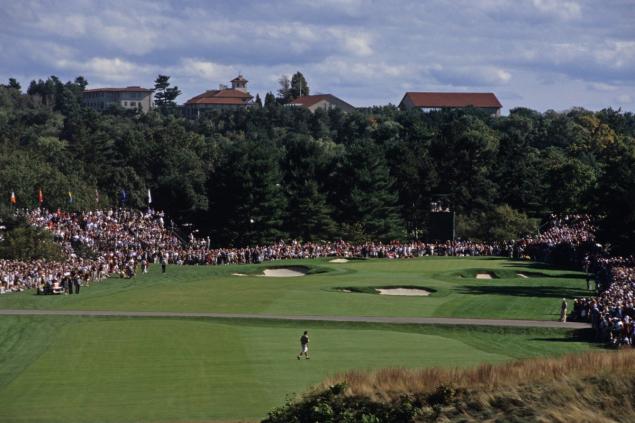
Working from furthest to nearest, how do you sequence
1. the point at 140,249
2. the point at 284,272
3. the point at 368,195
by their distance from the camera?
the point at 368,195 < the point at 140,249 < the point at 284,272

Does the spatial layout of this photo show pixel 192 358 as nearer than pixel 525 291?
Yes

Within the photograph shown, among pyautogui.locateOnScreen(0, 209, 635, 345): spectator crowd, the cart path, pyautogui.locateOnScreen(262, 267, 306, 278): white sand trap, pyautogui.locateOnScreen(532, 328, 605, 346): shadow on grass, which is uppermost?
pyautogui.locateOnScreen(0, 209, 635, 345): spectator crowd

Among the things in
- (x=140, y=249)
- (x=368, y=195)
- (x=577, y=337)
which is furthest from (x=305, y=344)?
(x=368, y=195)

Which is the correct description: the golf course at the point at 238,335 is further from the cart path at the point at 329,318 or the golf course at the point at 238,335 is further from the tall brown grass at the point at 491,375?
the tall brown grass at the point at 491,375

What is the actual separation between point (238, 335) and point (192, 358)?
7981mm

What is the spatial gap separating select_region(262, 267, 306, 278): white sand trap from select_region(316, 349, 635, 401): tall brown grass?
62.1m

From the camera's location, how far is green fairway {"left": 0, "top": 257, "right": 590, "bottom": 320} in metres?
62.3

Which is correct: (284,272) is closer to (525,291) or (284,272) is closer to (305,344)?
(525,291)

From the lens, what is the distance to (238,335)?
51250mm

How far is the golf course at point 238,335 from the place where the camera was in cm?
3547

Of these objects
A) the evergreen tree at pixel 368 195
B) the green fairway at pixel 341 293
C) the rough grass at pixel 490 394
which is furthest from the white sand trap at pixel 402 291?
the rough grass at pixel 490 394

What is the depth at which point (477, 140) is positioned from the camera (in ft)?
446

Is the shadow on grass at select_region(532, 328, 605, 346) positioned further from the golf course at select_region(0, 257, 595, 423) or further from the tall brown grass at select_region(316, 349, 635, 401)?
the tall brown grass at select_region(316, 349, 635, 401)

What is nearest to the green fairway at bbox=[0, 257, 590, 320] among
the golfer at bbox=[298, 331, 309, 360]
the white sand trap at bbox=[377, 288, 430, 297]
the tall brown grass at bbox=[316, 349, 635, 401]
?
the white sand trap at bbox=[377, 288, 430, 297]
